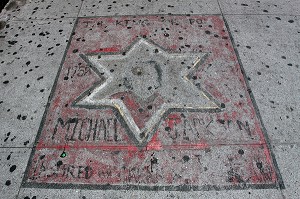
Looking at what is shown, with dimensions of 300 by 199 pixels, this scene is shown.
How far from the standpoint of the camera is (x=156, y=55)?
3.32 m

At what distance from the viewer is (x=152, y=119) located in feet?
8.91

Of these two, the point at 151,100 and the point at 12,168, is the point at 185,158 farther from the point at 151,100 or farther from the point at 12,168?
the point at 12,168

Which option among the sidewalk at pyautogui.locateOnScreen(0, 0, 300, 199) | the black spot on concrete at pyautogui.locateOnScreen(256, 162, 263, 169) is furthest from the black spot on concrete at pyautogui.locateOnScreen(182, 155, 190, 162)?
the black spot on concrete at pyautogui.locateOnScreen(256, 162, 263, 169)

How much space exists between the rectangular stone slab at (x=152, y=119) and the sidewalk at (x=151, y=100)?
1 cm

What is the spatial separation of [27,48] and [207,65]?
2.31 meters

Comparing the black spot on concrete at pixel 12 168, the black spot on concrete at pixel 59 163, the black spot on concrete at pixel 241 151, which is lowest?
the black spot on concrete at pixel 241 151

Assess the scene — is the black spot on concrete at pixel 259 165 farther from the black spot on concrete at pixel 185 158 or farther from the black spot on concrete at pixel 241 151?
the black spot on concrete at pixel 185 158

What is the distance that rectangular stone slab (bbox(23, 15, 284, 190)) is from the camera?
235 cm

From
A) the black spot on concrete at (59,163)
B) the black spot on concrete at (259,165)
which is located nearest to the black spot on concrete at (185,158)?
the black spot on concrete at (259,165)

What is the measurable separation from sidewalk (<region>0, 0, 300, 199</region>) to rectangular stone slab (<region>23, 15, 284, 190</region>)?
0.4 inches

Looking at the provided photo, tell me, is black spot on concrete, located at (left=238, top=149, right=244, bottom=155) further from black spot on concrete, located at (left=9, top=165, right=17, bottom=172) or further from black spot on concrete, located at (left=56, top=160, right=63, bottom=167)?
black spot on concrete, located at (left=9, top=165, right=17, bottom=172)

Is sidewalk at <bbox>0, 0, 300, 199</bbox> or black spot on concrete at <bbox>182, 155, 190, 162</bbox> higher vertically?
sidewalk at <bbox>0, 0, 300, 199</bbox>

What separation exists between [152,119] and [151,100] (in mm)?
244

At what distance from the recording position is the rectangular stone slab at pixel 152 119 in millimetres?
2354
